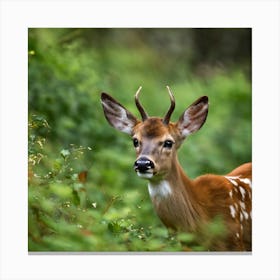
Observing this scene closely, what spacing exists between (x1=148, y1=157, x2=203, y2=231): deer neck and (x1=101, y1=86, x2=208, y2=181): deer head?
5cm

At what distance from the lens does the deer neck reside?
773 cm

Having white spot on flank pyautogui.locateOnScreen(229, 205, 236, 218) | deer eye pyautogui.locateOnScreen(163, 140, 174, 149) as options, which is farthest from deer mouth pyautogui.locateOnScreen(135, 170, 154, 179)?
white spot on flank pyautogui.locateOnScreen(229, 205, 236, 218)

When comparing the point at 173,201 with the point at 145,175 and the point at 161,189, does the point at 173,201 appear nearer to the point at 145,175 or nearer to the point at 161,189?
the point at 161,189

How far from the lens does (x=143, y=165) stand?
24.5 ft

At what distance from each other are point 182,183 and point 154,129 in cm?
47

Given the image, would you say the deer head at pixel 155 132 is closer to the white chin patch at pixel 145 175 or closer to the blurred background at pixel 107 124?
the white chin patch at pixel 145 175

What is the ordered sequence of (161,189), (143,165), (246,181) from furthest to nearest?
(246,181)
(161,189)
(143,165)

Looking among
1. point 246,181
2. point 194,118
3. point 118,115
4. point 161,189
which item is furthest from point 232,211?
point 118,115

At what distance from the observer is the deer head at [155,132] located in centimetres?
760

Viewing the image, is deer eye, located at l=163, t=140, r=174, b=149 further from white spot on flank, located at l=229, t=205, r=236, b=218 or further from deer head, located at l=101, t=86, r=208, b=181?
white spot on flank, located at l=229, t=205, r=236, b=218
